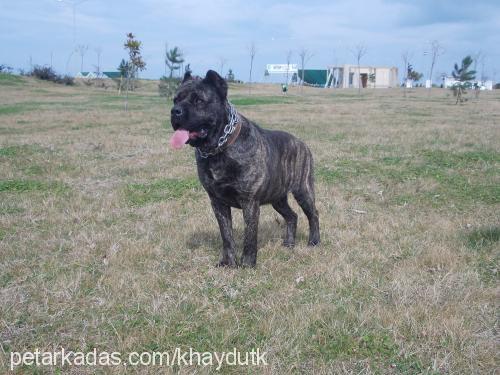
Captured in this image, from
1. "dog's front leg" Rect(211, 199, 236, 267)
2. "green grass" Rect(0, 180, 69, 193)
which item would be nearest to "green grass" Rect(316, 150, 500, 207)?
"dog's front leg" Rect(211, 199, 236, 267)

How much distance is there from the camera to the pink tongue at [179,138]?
447 centimetres

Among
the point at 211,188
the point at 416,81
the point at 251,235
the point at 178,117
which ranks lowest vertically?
the point at 251,235

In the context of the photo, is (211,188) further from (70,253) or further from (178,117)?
(70,253)

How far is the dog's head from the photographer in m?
4.57

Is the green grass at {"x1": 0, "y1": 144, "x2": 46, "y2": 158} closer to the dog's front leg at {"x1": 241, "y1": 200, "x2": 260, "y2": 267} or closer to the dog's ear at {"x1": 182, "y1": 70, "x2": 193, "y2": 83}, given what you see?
the dog's ear at {"x1": 182, "y1": 70, "x2": 193, "y2": 83}

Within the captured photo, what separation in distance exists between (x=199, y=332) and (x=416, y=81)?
310 feet

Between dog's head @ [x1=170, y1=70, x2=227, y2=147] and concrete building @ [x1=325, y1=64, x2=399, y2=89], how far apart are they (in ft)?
314

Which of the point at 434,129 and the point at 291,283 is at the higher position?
the point at 434,129

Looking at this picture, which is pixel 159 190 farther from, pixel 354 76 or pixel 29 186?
pixel 354 76

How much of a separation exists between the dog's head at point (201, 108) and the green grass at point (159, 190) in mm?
3898

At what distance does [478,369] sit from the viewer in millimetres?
3436

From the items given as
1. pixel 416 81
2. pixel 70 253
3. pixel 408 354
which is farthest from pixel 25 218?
pixel 416 81

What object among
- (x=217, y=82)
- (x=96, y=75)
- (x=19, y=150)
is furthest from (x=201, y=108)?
(x=96, y=75)

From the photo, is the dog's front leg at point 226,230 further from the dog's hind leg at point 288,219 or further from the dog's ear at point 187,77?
the dog's ear at point 187,77
